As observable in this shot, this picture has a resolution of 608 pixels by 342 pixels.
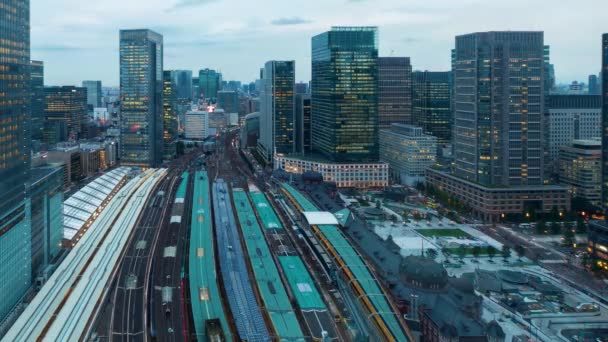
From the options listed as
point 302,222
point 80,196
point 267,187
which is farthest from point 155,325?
point 267,187

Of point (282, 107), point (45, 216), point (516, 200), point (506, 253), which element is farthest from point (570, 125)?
point (45, 216)

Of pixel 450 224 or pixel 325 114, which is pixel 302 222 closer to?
pixel 450 224

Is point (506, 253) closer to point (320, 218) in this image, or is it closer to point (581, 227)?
point (581, 227)

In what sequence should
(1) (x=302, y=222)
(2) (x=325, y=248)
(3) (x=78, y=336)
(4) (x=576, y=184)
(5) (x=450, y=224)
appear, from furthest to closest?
(4) (x=576, y=184) → (5) (x=450, y=224) → (1) (x=302, y=222) → (2) (x=325, y=248) → (3) (x=78, y=336)

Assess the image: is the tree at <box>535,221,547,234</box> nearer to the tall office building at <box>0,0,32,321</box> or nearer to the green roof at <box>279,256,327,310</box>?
the green roof at <box>279,256,327,310</box>

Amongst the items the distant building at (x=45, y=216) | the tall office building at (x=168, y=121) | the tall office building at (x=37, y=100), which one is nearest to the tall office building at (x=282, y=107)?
the tall office building at (x=168, y=121)
